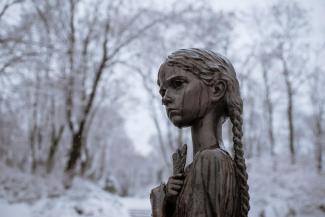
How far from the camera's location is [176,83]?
176cm

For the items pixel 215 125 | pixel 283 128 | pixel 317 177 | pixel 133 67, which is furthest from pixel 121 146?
pixel 215 125

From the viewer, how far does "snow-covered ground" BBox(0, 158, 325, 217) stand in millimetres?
9106

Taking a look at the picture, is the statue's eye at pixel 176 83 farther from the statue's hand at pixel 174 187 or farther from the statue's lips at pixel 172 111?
the statue's hand at pixel 174 187

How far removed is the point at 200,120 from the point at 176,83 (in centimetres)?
24

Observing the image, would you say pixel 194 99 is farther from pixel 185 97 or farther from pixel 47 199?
pixel 47 199

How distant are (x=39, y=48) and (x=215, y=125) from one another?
884 cm

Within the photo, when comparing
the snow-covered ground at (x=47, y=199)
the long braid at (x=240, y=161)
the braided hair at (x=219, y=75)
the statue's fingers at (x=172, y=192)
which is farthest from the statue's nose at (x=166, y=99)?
the snow-covered ground at (x=47, y=199)

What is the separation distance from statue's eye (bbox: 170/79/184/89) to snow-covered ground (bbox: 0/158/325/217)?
758cm

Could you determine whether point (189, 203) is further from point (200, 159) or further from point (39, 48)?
point (39, 48)

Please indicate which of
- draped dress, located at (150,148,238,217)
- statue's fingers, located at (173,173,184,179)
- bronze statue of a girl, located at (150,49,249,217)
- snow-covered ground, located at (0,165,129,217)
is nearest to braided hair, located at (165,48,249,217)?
bronze statue of a girl, located at (150,49,249,217)

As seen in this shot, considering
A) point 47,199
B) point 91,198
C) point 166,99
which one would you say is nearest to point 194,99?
point 166,99

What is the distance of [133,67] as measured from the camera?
563 inches

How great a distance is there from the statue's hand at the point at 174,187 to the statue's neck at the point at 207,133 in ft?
0.62

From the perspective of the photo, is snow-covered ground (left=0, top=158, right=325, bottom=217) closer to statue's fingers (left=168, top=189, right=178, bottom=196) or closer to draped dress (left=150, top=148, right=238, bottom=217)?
statue's fingers (left=168, top=189, right=178, bottom=196)
